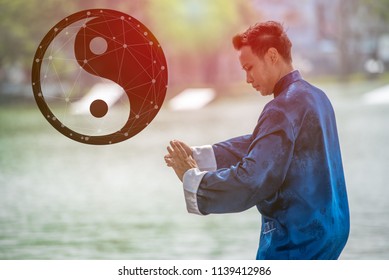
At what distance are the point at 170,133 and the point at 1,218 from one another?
18.6ft

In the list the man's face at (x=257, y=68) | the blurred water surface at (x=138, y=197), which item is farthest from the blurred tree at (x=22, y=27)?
the man's face at (x=257, y=68)

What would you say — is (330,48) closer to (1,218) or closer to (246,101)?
(246,101)

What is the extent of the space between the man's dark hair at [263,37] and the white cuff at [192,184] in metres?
0.33

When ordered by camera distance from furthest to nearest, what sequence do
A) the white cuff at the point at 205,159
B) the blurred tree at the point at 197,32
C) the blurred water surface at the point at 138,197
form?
the blurred tree at the point at 197,32 → the blurred water surface at the point at 138,197 → the white cuff at the point at 205,159

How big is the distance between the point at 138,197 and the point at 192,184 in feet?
16.6

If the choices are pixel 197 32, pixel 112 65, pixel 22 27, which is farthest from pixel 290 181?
pixel 22 27

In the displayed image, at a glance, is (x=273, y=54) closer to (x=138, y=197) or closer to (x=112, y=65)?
(x=112, y=65)

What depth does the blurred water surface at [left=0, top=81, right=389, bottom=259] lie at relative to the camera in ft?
16.8

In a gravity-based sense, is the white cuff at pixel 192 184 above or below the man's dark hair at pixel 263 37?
below

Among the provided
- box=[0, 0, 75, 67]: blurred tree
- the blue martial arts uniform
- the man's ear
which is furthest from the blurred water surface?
box=[0, 0, 75, 67]: blurred tree

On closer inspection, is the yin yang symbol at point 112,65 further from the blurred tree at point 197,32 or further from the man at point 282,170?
the blurred tree at point 197,32

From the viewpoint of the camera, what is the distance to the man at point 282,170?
7.04 ft

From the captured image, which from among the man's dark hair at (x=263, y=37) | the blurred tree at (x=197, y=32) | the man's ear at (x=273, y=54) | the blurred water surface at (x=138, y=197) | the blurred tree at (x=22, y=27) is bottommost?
the man's ear at (x=273, y=54)
